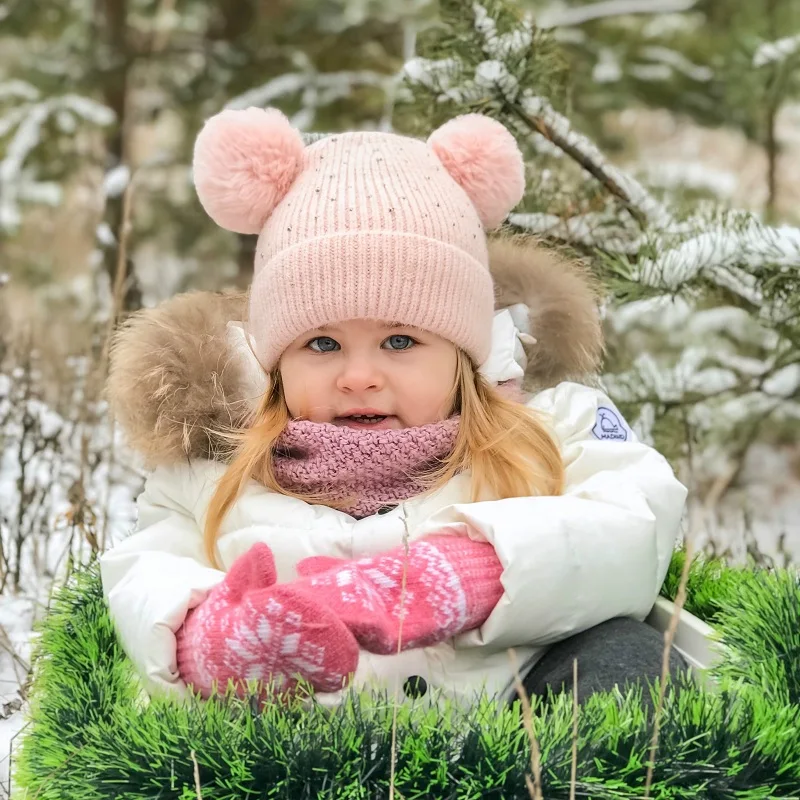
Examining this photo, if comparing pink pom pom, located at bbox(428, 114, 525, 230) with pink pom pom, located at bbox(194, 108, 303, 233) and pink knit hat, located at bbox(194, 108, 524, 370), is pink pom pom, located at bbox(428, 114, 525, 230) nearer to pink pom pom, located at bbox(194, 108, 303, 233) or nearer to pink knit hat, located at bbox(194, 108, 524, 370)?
pink knit hat, located at bbox(194, 108, 524, 370)

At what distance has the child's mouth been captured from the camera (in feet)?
5.36

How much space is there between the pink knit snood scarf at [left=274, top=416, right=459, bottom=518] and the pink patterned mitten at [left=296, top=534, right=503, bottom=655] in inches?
→ 8.9

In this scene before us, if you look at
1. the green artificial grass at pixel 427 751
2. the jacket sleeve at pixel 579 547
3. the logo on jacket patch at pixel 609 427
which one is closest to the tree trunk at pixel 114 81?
the logo on jacket patch at pixel 609 427

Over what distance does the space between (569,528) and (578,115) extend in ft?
9.94

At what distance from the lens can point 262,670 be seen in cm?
117

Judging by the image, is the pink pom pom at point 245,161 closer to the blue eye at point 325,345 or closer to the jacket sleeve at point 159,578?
the blue eye at point 325,345

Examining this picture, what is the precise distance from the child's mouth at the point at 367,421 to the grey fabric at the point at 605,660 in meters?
0.48

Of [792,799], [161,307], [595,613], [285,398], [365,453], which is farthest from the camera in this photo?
[161,307]

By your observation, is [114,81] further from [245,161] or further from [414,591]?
[414,591]

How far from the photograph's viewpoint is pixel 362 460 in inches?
62.3

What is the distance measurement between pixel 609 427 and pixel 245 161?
0.85 metres

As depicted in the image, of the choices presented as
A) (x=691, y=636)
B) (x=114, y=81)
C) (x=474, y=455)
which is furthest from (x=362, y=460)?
(x=114, y=81)

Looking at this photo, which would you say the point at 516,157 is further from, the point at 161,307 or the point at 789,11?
the point at 789,11

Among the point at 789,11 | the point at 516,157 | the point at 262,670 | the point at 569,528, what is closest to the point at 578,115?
the point at 789,11
